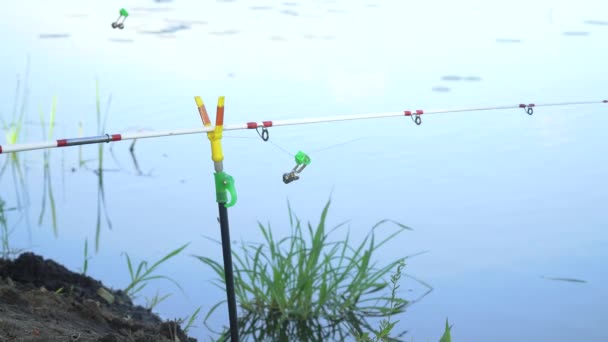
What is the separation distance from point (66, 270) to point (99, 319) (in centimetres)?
76

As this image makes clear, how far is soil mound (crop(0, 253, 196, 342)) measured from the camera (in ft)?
11.9

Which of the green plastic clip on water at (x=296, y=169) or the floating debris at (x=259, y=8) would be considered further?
the floating debris at (x=259, y=8)

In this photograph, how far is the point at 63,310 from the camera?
4062 millimetres

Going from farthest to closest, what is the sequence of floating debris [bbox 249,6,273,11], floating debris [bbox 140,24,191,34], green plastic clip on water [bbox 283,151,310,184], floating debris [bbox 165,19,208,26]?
floating debris [bbox 249,6,273,11], floating debris [bbox 165,19,208,26], floating debris [bbox 140,24,191,34], green plastic clip on water [bbox 283,151,310,184]

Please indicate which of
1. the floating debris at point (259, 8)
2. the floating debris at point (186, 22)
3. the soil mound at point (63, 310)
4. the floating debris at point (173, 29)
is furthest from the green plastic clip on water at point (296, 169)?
the floating debris at point (259, 8)

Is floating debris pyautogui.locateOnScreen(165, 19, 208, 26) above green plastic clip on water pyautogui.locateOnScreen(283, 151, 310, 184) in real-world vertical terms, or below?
above

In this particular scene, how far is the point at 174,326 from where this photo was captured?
4.13 m

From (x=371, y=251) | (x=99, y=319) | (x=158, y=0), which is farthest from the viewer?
(x=158, y=0)

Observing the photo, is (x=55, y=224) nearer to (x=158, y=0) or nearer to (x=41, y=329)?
(x=41, y=329)

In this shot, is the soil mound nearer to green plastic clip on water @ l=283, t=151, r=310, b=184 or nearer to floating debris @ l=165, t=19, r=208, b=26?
green plastic clip on water @ l=283, t=151, r=310, b=184

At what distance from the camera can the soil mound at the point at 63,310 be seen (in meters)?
3.62

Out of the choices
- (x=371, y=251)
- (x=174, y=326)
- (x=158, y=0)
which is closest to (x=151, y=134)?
(x=174, y=326)

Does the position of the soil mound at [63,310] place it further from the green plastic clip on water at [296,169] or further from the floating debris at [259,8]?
the floating debris at [259,8]

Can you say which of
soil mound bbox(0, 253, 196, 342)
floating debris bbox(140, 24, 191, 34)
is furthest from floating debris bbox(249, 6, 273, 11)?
soil mound bbox(0, 253, 196, 342)
